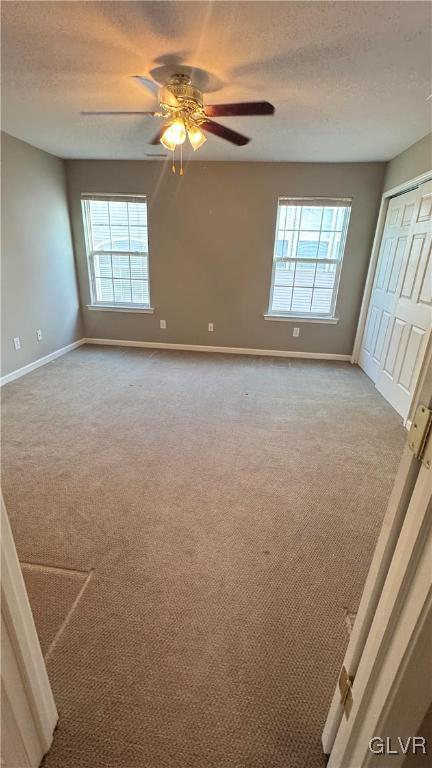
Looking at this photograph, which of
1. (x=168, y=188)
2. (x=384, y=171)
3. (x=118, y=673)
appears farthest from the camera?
(x=168, y=188)

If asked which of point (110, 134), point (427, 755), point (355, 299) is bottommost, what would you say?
point (427, 755)

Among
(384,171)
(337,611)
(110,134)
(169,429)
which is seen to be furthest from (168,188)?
(337,611)

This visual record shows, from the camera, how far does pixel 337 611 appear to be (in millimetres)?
1376

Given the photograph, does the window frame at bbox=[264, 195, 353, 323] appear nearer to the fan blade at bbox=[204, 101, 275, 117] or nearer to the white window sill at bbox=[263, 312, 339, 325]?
the white window sill at bbox=[263, 312, 339, 325]

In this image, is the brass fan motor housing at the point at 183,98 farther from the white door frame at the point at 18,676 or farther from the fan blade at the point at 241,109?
the white door frame at the point at 18,676

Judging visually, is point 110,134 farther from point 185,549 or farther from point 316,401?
point 185,549

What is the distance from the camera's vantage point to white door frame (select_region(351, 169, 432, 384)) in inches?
133

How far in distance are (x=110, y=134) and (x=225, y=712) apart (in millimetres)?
4246

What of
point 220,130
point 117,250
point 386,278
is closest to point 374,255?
Answer: point 386,278

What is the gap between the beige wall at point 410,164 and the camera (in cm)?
295

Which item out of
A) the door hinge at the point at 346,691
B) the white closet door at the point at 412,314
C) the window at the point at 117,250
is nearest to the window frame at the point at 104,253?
the window at the point at 117,250

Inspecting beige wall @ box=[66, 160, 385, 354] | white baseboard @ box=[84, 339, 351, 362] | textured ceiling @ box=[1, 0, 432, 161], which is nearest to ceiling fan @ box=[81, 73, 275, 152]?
textured ceiling @ box=[1, 0, 432, 161]

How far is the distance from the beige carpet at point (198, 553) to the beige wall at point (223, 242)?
1673mm

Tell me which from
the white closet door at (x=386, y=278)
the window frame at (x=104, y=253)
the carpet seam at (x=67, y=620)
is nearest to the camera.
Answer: the carpet seam at (x=67, y=620)
